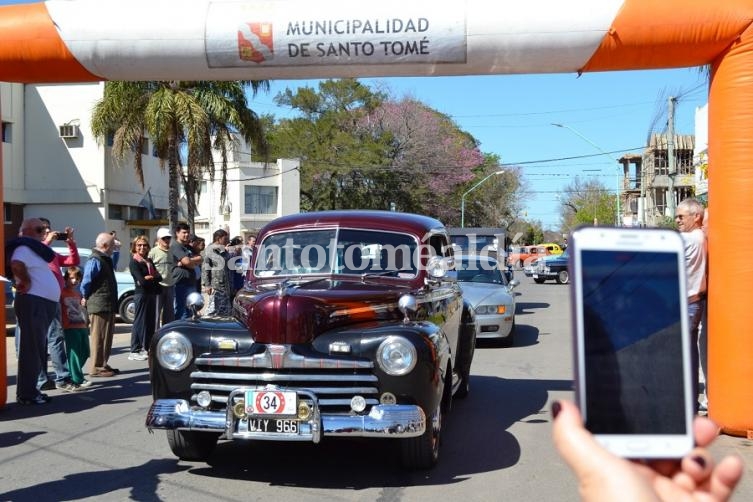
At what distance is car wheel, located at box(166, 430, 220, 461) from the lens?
5625mm

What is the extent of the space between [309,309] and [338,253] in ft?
4.75

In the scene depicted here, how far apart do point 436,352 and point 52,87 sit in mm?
26374

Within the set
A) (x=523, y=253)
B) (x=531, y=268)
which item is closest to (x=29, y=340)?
(x=531, y=268)

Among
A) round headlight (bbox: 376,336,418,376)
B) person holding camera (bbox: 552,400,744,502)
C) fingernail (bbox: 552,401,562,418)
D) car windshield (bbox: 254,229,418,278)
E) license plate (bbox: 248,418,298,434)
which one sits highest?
car windshield (bbox: 254,229,418,278)

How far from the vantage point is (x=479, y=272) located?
1418 centimetres

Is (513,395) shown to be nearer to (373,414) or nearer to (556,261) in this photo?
(373,414)

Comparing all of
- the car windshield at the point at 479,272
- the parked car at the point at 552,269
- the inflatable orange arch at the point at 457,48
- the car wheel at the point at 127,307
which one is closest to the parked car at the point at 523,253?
the parked car at the point at 552,269

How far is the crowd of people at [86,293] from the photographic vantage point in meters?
7.83

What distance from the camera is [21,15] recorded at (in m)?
7.11

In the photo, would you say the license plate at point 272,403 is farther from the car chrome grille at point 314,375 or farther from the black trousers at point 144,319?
the black trousers at point 144,319

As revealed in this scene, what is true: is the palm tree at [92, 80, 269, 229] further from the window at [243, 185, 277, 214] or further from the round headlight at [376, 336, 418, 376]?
the window at [243, 185, 277, 214]

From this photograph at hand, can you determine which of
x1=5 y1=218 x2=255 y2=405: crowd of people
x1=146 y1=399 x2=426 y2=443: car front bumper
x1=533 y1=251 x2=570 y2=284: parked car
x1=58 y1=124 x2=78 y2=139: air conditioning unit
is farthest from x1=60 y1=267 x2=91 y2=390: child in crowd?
x1=533 y1=251 x2=570 y2=284: parked car

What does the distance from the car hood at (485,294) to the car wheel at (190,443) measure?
6888 millimetres

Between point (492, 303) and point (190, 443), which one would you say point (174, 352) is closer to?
point (190, 443)
